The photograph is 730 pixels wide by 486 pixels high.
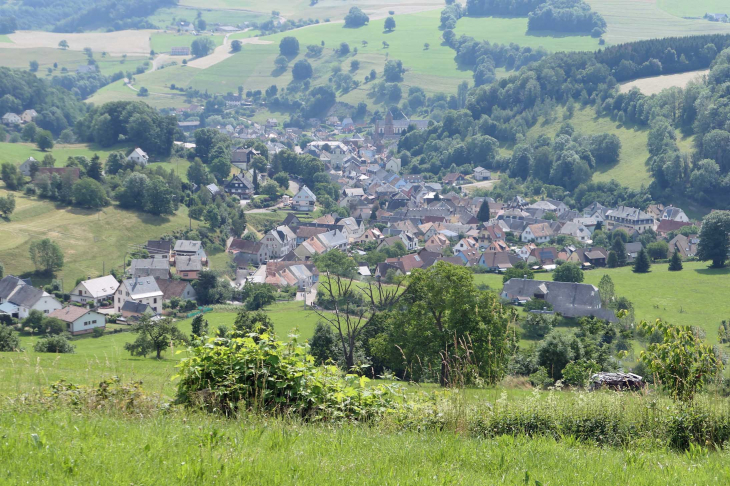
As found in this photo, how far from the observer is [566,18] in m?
164

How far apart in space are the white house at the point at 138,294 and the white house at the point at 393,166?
60.3m

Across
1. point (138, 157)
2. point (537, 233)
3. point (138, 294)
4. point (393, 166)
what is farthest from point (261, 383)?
point (393, 166)

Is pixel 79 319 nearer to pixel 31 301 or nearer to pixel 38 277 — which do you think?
pixel 31 301

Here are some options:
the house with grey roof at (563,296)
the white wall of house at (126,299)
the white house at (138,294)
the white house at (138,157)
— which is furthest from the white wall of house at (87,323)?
the white house at (138,157)

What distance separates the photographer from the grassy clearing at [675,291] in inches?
1549

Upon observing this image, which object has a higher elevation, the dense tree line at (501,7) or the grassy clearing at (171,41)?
the dense tree line at (501,7)

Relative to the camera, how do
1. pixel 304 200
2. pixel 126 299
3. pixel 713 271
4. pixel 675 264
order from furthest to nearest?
1. pixel 304 200
2. pixel 675 264
3. pixel 713 271
4. pixel 126 299

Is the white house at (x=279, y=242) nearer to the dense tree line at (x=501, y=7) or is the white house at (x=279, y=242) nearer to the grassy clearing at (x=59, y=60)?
the grassy clearing at (x=59, y=60)

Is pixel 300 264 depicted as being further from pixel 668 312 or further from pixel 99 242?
pixel 668 312

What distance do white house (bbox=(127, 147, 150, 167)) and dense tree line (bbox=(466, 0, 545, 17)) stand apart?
13449 centimetres

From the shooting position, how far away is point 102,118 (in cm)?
8088

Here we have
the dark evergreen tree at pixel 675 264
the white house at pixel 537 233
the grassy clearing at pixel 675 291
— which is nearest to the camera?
the grassy clearing at pixel 675 291

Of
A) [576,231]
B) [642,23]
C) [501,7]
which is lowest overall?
[576,231]

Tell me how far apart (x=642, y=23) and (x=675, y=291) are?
457 feet
